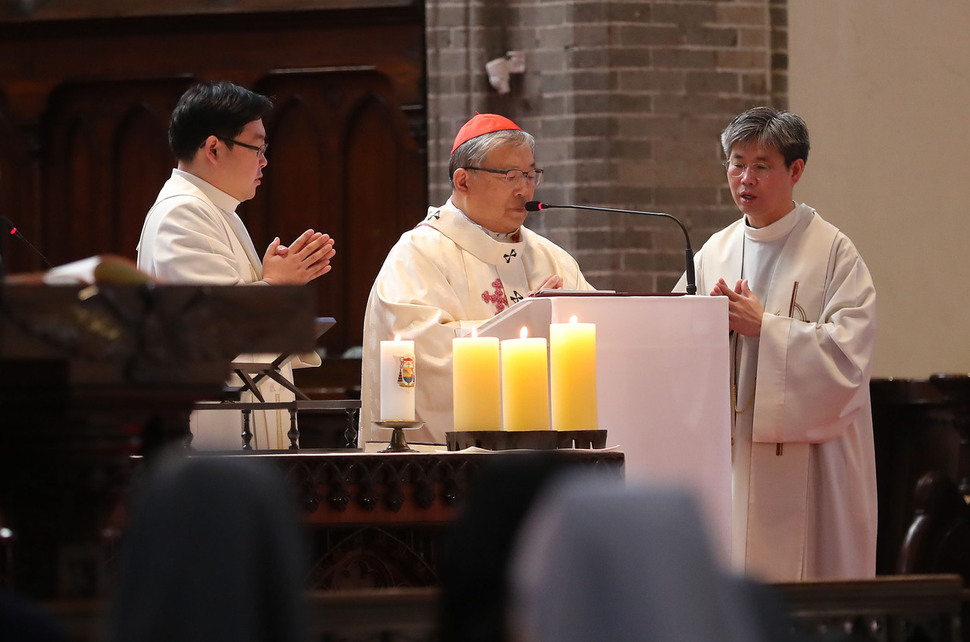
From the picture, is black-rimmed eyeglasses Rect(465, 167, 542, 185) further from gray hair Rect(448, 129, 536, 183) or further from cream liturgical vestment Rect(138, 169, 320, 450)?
cream liturgical vestment Rect(138, 169, 320, 450)

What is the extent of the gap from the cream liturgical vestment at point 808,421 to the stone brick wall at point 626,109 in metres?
2.09

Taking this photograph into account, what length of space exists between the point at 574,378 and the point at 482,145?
1797 mm

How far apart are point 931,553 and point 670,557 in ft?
12.4

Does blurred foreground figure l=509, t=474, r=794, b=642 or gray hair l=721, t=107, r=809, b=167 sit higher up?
gray hair l=721, t=107, r=809, b=167

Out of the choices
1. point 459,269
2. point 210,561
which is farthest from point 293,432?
point 210,561

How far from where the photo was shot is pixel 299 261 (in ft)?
13.5

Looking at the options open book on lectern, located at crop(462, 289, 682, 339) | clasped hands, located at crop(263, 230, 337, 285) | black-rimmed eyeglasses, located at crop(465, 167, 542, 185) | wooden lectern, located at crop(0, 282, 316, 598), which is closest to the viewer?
wooden lectern, located at crop(0, 282, 316, 598)

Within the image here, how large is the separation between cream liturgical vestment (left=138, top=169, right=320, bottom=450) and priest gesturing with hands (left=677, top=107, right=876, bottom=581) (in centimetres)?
151

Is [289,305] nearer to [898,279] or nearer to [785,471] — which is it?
[785,471]

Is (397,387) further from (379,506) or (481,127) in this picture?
(481,127)

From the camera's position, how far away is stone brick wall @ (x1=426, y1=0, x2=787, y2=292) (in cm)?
677

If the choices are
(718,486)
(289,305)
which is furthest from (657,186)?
(289,305)

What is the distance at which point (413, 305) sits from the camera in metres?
→ 4.37

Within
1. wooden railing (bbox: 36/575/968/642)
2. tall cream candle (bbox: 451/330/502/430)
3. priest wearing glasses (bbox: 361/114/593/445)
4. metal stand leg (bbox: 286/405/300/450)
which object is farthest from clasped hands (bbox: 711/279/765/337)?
wooden railing (bbox: 36/575/968/642)
